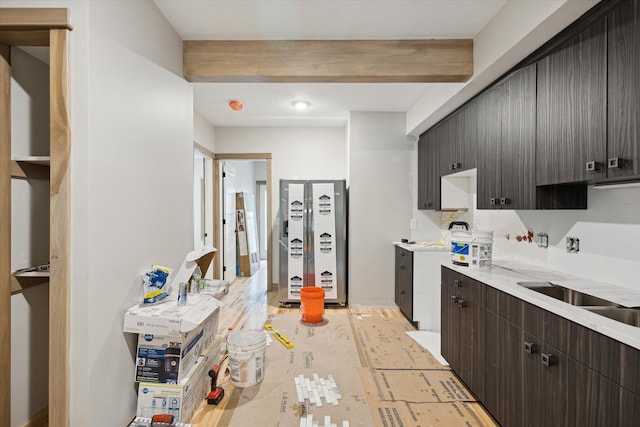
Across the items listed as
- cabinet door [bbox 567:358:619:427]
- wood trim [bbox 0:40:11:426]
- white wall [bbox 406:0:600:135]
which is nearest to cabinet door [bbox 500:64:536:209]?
white wall [bbox 406:0:600:135]

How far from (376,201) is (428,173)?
0.78 metres

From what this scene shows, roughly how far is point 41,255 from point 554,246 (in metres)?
3.38

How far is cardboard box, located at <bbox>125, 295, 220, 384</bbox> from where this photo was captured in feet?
5.58

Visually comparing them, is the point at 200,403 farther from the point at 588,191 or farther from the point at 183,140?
the point at 588,191

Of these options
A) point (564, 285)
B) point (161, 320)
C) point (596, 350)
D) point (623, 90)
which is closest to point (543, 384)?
point (596, 350)

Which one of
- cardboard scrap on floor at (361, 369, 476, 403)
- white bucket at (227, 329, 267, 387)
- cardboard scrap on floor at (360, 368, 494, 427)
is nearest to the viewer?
cardboard scrap on floor at (360, 368, 494, 427)

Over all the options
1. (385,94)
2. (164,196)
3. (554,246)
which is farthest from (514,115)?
(164,196)

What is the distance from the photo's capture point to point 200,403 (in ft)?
6.80

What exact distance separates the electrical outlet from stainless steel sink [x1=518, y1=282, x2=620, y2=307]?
37cm

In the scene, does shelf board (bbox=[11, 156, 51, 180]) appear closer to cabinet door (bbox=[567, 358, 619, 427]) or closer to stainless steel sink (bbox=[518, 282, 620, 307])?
cabinet door (bbox=[567, 358, 619, 427])

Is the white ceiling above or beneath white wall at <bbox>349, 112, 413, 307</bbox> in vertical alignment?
above

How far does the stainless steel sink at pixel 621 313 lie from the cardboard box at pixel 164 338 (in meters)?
2.00

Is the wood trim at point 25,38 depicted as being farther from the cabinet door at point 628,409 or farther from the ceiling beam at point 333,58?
the cabinet door at point 628,409

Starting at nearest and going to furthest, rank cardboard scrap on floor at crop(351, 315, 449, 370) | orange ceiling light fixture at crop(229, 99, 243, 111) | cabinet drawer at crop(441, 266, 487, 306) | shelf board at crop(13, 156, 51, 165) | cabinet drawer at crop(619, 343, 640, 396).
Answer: cabinet drawer at crop(619, 343, 640, 396), shelf board at crop(13, 156, 51, 165), cabinet drawer at crop(441, 266, 487, 306), cardboard scrap on floor at crop(351, 315, 449, 370), orange ceiling light fixture at crop(229, 99, 243, 111)
